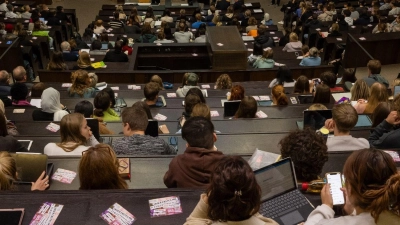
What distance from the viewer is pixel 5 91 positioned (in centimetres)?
716

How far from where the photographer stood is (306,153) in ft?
10.6

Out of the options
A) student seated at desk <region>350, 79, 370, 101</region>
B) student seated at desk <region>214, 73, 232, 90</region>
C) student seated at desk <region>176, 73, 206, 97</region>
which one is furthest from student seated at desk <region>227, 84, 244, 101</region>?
student seated at desk <region>350, 79, 370, 101</region>

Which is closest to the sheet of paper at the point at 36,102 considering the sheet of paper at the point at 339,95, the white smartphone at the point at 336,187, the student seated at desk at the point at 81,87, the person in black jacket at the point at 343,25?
the student seated at desk at the point at 81,87

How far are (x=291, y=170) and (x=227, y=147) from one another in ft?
5.54

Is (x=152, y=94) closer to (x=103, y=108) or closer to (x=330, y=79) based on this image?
(x=103, y=108)

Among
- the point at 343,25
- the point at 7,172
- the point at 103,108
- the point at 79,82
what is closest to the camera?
the point at 7,172

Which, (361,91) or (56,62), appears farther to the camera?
(56,62)

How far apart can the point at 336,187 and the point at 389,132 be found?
156cm

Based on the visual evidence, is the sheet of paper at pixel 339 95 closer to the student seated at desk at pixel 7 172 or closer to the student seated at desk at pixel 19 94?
the student seated at desk at pixel 19 94

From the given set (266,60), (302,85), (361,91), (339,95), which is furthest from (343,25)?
(361,91)

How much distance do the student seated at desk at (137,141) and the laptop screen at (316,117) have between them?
1.58 metres

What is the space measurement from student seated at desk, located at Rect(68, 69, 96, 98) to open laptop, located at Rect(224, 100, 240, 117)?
2184mm

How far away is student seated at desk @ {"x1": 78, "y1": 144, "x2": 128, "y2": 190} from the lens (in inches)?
127

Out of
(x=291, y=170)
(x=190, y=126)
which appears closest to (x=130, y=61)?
(x=190, y=126)
